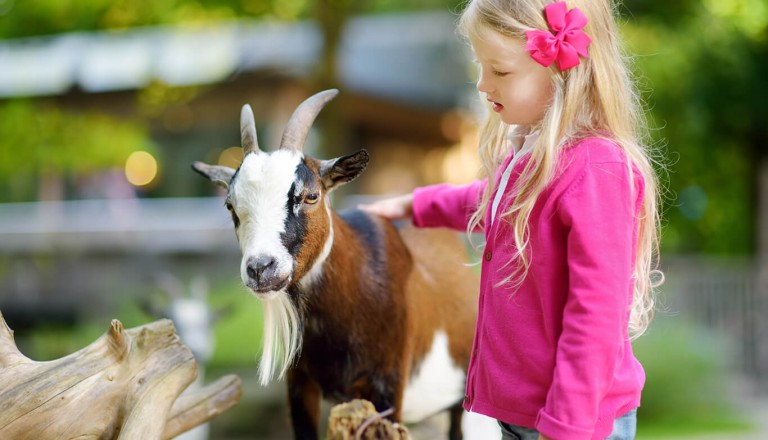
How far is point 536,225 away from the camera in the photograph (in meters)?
2.13

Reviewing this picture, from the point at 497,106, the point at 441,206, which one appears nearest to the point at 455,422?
the point at 441,206

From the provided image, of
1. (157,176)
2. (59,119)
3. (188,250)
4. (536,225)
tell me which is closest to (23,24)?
(59,119)

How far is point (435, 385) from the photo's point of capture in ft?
10.5

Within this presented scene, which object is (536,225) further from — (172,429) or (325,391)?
(172,429)

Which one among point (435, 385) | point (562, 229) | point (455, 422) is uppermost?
point (562, 229)

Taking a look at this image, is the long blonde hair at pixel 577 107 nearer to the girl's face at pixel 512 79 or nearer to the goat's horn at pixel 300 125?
the girl's face at pixel 512 79

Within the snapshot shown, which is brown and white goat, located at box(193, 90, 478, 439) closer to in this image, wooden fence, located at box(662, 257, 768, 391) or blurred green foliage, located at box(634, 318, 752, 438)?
blurred green foliage, located at box(634, 318, 752, 438)

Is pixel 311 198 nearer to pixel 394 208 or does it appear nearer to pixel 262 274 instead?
pixel 262 274

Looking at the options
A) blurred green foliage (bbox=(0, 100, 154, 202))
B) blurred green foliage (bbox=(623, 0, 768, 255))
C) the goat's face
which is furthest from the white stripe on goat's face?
blurred green foliage (bbox=(623, 0, 768, 255))

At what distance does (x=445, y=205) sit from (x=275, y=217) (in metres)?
0.70

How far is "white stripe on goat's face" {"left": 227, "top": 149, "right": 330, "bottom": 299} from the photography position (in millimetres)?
2406

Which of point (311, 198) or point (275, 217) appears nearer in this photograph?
point (275, 217)

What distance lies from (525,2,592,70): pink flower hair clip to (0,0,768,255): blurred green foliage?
5.92 meters

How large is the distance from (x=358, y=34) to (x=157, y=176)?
4421 millimetres
